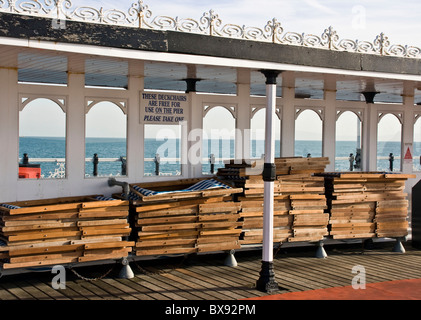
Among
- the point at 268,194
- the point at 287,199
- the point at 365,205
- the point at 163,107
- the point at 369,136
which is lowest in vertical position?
the point at 365,205

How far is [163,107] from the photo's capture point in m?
12.0

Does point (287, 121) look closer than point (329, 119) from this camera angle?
Yes

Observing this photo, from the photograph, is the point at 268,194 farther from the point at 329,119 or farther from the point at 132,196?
the point at 329,119

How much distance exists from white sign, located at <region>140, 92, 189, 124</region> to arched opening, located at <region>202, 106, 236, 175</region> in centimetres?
59

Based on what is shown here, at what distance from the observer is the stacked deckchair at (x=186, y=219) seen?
10133mm

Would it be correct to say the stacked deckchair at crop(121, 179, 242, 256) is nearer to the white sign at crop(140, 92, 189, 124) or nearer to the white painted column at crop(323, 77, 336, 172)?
the white sign at crop(140, 92, 189, 124)

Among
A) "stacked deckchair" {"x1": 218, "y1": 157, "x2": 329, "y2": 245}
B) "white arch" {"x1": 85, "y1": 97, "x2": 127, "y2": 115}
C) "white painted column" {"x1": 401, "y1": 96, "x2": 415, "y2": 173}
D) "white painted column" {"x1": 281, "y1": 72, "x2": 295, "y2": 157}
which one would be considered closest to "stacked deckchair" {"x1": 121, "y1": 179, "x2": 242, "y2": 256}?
"stacked deckchair" {"x1": 218, "y1": 157, "x2": 329, "y2": 245}

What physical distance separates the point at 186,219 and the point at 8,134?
352 cm

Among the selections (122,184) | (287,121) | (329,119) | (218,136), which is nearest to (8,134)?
(122,184)

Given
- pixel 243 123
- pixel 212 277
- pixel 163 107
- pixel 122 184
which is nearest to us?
pixel 212 277

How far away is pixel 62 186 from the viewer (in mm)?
10875

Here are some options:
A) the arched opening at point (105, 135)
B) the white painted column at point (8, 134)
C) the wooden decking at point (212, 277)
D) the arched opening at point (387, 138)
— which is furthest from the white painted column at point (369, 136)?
the arched opening at point (387, 138)

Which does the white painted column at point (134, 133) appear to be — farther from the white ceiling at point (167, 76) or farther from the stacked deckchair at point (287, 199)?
the stacked deckchair at point (287, 199)
